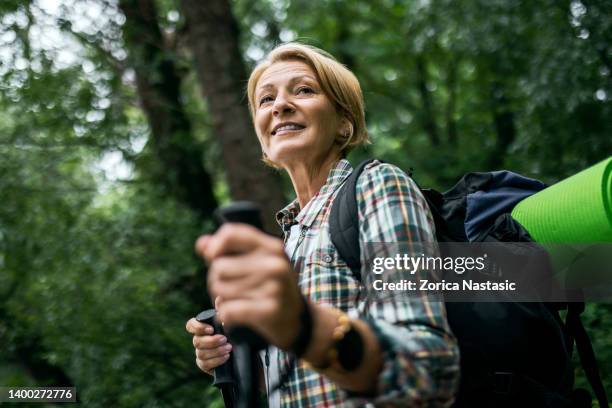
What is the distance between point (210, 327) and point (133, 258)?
13.7 feet

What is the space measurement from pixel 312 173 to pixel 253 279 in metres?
1.00

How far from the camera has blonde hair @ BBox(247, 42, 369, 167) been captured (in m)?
1.93

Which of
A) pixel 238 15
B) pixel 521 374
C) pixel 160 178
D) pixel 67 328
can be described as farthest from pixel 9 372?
pixel 521 374

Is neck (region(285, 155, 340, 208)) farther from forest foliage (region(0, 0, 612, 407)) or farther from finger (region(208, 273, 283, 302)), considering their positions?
forest foliage (region(0, 0, 612, 407))

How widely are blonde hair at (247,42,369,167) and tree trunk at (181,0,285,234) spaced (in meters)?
2.81

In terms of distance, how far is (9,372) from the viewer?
601 centimetres

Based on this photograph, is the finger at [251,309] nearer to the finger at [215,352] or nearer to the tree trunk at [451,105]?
the finger at [215,352]

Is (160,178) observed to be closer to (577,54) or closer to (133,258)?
(133,258)

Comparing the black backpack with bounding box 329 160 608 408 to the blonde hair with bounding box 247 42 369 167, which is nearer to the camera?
the black backpack with bounding box 329 160 608 408

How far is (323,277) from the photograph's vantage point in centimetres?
146

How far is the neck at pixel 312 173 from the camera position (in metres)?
1.90

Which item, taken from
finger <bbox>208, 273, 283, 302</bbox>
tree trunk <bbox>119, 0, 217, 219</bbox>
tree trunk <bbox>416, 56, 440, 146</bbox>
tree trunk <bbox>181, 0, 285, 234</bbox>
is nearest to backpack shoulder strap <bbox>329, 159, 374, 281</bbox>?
finger <bbox>208, 273, 283, 302</bbox>

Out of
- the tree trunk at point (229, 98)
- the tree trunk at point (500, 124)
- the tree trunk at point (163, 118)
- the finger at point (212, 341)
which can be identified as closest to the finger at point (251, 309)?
the finger at point (212, 341)

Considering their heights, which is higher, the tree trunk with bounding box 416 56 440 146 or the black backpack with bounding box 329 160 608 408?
the tree trunk with bounding box 416 56 440 146
